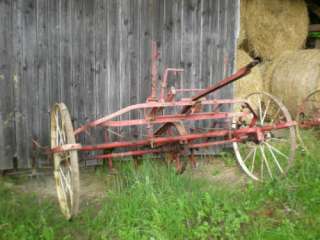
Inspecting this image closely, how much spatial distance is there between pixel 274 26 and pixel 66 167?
5.56 metres

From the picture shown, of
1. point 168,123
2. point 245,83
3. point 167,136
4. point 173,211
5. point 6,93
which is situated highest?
point 245,83

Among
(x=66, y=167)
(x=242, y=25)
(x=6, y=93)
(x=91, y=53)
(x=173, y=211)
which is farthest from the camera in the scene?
(x=242, y=25)

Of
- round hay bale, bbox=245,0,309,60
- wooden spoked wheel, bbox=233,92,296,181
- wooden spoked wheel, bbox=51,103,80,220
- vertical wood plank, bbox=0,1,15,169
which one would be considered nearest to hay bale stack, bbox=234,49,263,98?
round hay bale, bbox=245,0,309,60

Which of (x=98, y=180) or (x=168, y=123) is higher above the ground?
(x=168, y=123)

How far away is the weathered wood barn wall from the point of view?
5.13m

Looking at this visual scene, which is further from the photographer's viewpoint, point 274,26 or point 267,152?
point 274,26

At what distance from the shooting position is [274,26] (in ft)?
28.2

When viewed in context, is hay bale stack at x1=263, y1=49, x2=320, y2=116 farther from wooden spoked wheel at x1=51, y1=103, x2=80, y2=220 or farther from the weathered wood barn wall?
wooden spoked wheel at x1=51, y1=103, x2=80, y2=220

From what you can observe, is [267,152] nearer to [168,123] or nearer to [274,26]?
[168,123]

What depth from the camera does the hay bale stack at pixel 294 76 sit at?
777cm

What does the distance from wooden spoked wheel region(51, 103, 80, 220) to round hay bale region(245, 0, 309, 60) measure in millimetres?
4991

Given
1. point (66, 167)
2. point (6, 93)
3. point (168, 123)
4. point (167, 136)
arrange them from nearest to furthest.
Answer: point (66, 167)
point (168, 123)
point (167, 136)
point (6, 93)

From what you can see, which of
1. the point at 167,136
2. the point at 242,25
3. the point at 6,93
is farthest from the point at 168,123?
the point at 242,25

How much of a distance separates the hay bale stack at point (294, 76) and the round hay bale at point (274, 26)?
0.90 ft
